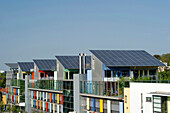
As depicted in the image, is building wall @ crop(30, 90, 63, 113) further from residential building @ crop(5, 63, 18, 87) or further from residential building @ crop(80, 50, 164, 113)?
residential building @ crop(5, 63, 18, 87)

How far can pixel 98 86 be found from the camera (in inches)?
1427

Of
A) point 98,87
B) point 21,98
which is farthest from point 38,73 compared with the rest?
point 98,87

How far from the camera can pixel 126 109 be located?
1206 inches

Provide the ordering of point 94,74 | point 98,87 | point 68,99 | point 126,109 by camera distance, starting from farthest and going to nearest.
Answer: point 68,99 < point 94,74 < point 98,87 < point 126,109

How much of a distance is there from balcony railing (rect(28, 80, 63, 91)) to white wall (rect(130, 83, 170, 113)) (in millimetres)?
18685

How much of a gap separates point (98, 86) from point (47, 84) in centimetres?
1689

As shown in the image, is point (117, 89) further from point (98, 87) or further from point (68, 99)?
point (68, 99)

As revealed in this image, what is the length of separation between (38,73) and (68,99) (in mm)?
16372

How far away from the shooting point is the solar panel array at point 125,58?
39.1m

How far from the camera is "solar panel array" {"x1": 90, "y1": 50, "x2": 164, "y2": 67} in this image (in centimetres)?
3908

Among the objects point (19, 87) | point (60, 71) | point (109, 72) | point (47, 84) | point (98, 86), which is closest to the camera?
point (98, 86)

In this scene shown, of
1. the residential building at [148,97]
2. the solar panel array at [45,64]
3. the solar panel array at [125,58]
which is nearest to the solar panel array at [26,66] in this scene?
the solar panel array at [45,64]

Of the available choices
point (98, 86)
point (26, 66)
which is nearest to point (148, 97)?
point (98, 86)

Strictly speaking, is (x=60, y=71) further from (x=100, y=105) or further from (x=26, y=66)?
(x=26, y=66)
